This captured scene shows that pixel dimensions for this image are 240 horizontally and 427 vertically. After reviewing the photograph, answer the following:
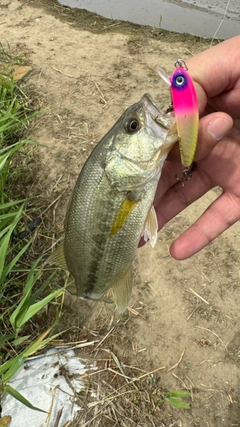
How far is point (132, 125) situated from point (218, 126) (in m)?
0.36

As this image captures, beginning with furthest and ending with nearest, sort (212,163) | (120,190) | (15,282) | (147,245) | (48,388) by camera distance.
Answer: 1. (147,245)
2. (15,282)
3. (48,388)
4. (212,163)
5. (120,190)

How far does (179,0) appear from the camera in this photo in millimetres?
6363

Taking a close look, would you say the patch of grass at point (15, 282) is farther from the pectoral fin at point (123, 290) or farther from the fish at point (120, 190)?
the fish at point (120, 190)

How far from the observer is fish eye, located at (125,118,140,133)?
1.69 m

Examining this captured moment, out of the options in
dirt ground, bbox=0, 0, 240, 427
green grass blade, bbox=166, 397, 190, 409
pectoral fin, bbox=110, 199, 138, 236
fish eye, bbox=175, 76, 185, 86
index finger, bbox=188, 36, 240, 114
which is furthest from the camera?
dirt ground, bbox=0, 0, 240, 427

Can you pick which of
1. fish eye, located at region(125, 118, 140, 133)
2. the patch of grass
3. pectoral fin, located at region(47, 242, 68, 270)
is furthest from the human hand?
the patch of grass

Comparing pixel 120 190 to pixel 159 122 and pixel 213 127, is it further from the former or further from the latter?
pixel 213 127

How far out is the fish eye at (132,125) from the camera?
1.69 m

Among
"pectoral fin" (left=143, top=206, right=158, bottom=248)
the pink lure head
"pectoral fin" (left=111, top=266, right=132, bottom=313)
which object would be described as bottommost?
"pectoral fin" (left=111, top=266, right=132, bottom=313)

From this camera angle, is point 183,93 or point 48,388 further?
point 48,388

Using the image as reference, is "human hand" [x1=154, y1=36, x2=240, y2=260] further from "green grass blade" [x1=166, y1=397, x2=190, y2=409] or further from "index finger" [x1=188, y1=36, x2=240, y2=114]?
"green grass blade" [x1=166, y1=397, x2=190, y2=409]

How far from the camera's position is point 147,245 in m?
3.22

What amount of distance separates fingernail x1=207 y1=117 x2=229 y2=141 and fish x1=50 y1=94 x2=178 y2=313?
15 centimetres

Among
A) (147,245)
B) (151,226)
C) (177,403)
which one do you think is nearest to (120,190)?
(151,226)
